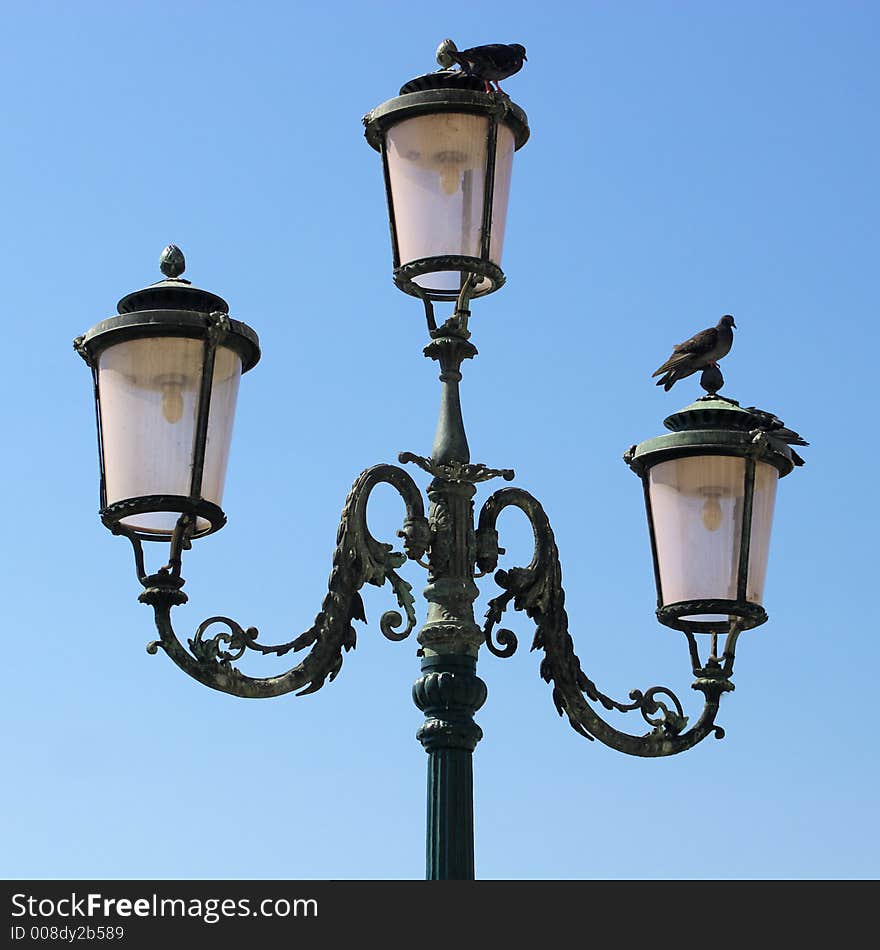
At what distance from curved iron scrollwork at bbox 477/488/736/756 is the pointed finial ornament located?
4.73ft

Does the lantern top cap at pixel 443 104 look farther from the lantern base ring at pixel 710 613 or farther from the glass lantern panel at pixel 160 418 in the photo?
the lantern base ring at pixel 710 613

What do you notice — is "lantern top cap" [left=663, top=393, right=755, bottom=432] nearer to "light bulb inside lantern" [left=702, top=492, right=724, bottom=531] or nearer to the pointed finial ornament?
"light bulb inside lantern" [left=702, top=492, right=724, bottom=531]

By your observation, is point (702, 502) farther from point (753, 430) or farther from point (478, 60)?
point (478, 60)

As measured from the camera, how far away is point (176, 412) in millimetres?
10422

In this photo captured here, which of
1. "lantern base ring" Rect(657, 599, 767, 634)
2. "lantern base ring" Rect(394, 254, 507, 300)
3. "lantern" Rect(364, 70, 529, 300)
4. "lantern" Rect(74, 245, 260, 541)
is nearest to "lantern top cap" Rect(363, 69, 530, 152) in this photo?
"lantern" Rect(364, 70, 529, 300)

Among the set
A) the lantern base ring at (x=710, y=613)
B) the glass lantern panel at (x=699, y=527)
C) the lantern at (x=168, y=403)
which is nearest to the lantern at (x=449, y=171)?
the lantern at (x=168, y=403)

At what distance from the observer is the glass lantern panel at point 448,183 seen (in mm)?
10977

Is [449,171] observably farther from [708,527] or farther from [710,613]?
[710,613]

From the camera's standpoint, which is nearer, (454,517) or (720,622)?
(454,517)

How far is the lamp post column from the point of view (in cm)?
1041
